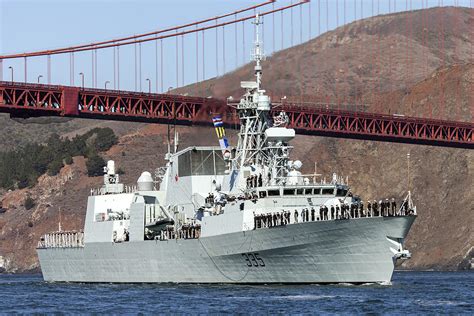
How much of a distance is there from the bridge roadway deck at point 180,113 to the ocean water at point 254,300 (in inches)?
763

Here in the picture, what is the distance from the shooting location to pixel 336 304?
54.8 metres

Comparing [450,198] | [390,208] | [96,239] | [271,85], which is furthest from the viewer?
[450,198]

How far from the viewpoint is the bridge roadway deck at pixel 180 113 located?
100125 mm

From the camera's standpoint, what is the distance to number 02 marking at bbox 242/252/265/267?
6469cm

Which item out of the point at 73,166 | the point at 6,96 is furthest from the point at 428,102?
the point at 6,96

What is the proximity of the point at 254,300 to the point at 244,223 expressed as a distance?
8.54 metres

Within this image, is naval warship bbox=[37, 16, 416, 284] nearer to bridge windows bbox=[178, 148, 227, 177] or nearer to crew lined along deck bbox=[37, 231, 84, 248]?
bridge windows bbox=[178, 148, 227, 177]

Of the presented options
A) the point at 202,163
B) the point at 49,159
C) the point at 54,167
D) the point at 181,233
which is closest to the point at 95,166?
the point at 54,167

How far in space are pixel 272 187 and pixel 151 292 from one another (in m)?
8.34

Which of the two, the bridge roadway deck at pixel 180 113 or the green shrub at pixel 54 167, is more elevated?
the bridge roadway deck at pixel 180 113

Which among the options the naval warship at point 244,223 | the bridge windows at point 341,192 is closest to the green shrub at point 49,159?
the naval warship at point 244,223

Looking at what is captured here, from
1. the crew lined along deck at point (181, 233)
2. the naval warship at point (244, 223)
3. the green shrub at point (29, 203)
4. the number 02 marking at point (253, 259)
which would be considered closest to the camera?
the naval warship at point (244, 223)

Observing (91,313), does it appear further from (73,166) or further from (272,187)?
(73,166)

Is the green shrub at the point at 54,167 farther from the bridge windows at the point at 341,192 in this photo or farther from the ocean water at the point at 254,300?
the bridge windows at the point at 341,192
